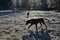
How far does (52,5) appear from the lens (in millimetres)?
53719

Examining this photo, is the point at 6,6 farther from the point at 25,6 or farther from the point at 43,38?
the point at 43,38

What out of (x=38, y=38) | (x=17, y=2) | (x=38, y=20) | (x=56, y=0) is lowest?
(x=17, y=2)

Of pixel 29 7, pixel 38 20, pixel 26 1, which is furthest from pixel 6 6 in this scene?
pixel 38 20

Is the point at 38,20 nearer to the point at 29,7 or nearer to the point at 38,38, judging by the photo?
the point at 38,38

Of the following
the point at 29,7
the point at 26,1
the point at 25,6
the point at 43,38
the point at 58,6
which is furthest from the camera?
the point at 26,1

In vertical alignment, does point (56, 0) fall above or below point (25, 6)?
above

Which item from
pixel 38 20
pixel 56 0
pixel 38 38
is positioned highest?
pixel 38 20

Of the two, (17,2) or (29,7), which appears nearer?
(29,7)

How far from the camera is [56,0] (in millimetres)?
50031

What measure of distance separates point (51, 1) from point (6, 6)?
15.6 meters

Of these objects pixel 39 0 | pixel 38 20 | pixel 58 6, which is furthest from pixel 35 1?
pixel 38 20

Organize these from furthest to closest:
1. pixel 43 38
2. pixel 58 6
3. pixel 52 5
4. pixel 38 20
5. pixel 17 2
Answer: pixel 17 2 → pixel 52 5 → pixel 58 6 → pixel 38 20 → pixel 43 38

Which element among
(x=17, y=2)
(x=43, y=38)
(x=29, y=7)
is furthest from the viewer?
(x=17, y=2)

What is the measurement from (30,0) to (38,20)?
62304 mm
